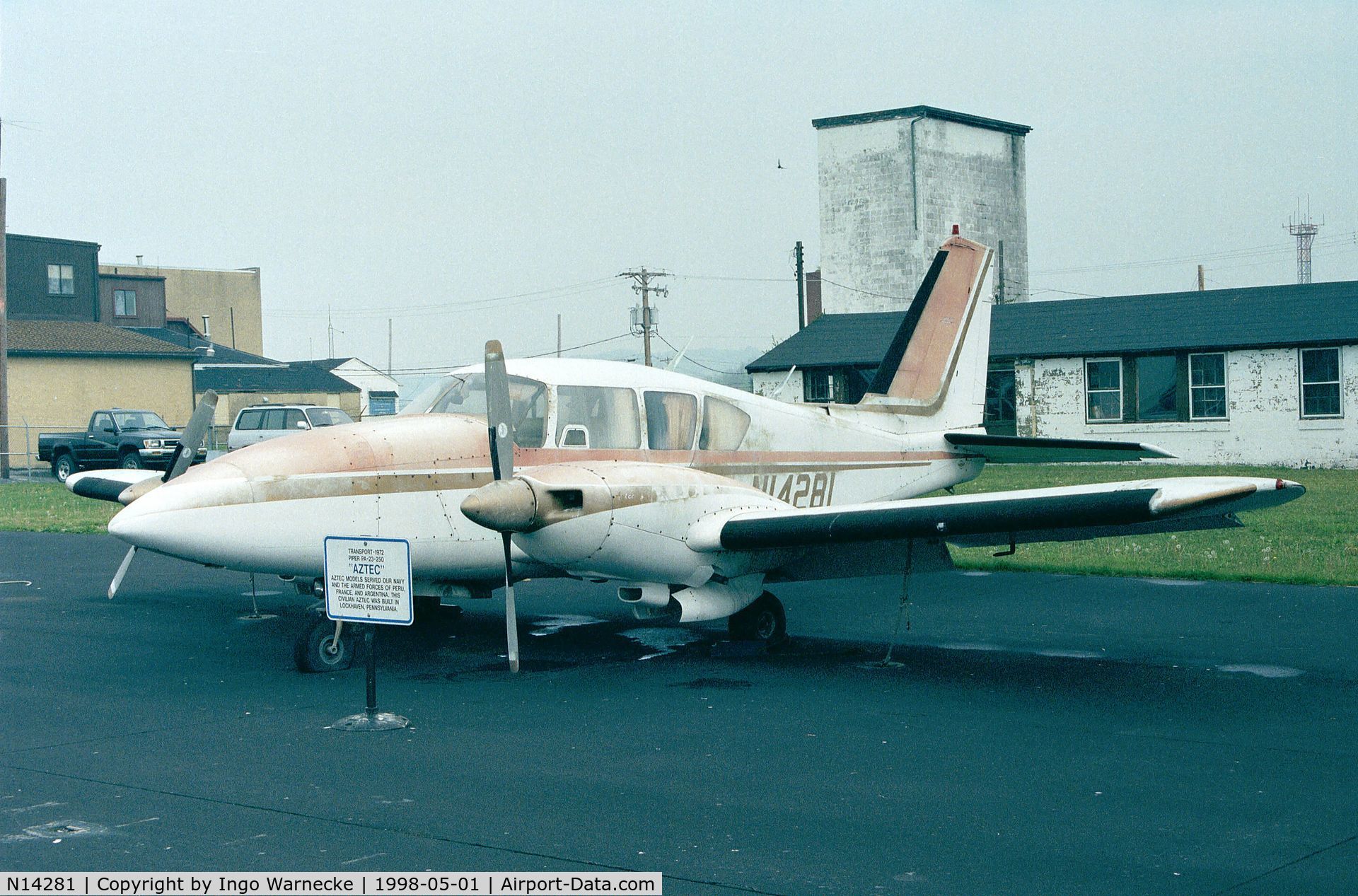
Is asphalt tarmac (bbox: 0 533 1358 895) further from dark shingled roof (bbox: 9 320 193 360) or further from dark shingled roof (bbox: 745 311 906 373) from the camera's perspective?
dark shingled roof (bbox: 9 320 193 360)

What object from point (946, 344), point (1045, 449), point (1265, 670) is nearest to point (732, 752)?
point (1265, 670)

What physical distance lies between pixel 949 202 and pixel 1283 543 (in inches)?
1661

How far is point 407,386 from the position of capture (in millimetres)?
99438

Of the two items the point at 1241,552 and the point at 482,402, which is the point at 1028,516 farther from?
the point at 1241,552

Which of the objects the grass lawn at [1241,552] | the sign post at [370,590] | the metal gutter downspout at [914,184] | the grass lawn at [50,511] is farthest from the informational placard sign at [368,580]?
the metal gutter downspout at [914,184]

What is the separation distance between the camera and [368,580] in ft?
28.9

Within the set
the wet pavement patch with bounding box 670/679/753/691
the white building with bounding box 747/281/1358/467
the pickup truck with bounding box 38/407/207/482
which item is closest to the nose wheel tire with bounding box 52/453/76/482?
the pickup truck with bounding box 38/407/207/482

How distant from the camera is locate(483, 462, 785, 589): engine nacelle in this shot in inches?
403

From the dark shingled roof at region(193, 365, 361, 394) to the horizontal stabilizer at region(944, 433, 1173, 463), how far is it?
63823mm

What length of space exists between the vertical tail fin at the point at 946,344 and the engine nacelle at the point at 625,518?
Result: 4.39 m

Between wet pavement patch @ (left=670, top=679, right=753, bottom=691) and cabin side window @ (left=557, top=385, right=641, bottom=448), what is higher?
cabin side window @ (left=557, top=385, right=641, bottom=448)

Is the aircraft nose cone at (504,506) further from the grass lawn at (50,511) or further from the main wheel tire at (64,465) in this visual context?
the main wheel tire at (64,465)

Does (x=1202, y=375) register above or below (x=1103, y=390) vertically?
above

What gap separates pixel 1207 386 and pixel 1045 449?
26.8 metres
